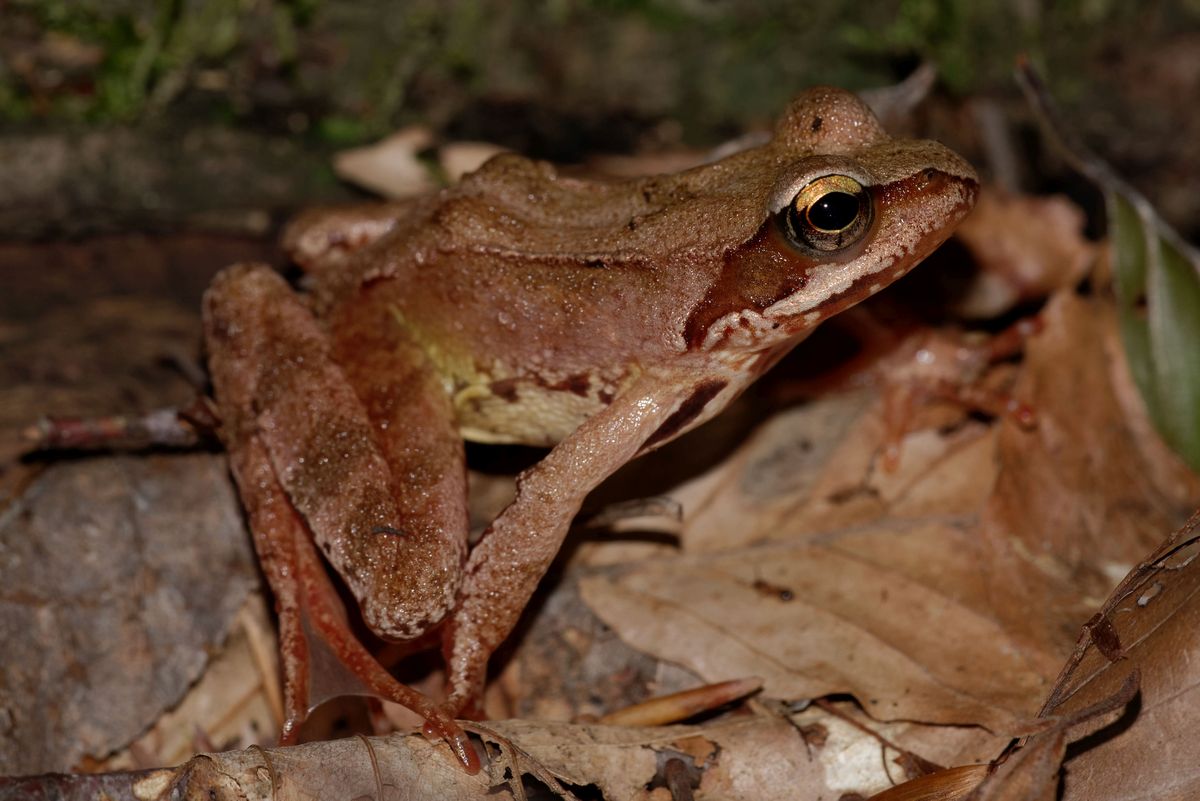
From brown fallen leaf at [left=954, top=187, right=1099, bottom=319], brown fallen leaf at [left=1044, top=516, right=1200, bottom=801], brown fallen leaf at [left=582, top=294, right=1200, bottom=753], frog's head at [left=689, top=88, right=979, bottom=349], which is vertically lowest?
brown fallen leaf at [left=1044, top=516, right=1200, bottom=801]

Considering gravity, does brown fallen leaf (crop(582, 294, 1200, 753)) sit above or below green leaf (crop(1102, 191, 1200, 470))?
below

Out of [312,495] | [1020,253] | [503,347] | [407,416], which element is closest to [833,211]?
[503,347]

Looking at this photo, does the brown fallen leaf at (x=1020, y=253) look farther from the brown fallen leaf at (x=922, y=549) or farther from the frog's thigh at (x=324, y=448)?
the frog's thigh at (x=324, y=448)

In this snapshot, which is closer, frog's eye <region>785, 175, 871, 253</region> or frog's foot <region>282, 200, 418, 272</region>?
frog's eye <region>785, 175, 871, 253</region>

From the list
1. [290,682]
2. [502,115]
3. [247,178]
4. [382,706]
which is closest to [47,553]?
[290,682]

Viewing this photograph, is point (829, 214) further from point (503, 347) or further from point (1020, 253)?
point (1020, 253)

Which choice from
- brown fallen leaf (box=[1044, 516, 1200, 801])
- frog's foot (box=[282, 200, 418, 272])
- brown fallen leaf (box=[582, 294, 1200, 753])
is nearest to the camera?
brown fallen leaf (box=[1044, 516, 1200, 801])

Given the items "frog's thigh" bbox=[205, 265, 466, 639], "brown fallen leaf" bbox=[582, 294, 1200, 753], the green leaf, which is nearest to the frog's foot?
"frog's thigh" bbox=[205, 265, 466, 639]

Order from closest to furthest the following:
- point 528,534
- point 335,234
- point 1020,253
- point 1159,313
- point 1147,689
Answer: point 1147,689 → point 528,534 → point 335,234 → point 1159,313 → point 1020,253

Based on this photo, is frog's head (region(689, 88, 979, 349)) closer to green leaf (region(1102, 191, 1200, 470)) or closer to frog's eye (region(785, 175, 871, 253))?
frog's eye (region(785, 175, 871, 253))
